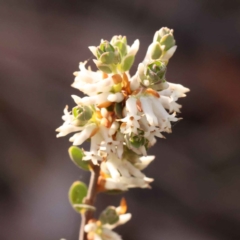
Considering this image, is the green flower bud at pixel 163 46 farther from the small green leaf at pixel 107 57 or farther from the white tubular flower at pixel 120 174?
the white tubular flower at pixel 120 174

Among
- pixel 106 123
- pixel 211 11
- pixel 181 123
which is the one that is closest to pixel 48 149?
pixel 181 123

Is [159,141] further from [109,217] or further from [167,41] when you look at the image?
[167,41]

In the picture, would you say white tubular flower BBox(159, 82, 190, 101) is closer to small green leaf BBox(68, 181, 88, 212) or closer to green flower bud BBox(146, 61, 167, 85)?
green flower bud BBox(146, 61, 167, 85)

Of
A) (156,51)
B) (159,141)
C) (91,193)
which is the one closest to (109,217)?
(91,193)

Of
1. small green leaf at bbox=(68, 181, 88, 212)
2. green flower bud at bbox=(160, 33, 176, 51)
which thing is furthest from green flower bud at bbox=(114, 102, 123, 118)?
small green leaf at bbox=(68, 181, 88, 212)

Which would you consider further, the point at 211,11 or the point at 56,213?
the point at 56,213

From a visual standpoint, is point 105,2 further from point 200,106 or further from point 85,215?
point 85,215
